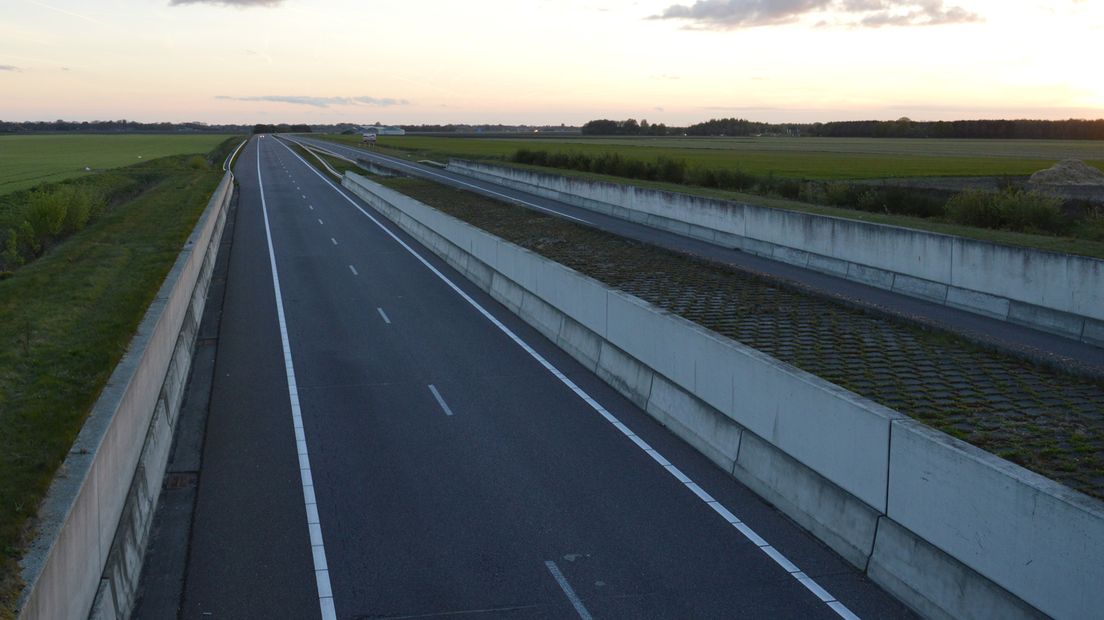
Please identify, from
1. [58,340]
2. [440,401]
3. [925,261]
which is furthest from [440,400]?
[925,261]

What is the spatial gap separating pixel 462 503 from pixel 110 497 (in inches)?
146

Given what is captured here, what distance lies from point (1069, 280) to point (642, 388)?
31.9ft

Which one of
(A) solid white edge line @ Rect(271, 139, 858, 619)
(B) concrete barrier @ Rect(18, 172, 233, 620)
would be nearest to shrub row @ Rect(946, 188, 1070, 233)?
(A) solid white edge line @ Rect(271, 139, 858, 619)

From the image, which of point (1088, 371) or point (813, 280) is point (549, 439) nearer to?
point (1088, 371)

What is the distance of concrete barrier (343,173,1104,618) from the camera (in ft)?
22.5

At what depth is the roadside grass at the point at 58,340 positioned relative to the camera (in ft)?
30.2

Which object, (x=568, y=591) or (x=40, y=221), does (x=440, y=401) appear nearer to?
(x=568, y=591)

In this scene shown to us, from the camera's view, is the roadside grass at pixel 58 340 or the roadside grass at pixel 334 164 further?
the roadside grass at pixel 334 164

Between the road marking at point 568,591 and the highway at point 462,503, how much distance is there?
0.06 feet

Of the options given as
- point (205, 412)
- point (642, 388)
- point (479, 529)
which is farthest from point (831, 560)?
point (205, 412)

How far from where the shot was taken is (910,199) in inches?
1427

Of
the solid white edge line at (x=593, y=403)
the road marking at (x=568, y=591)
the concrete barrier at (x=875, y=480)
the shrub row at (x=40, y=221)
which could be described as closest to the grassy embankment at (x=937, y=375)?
the concrete barrier at (x=875, y=480)

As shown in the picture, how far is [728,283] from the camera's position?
71.9 ft

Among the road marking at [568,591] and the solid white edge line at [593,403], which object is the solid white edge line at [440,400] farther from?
the road marking at [568,591]
